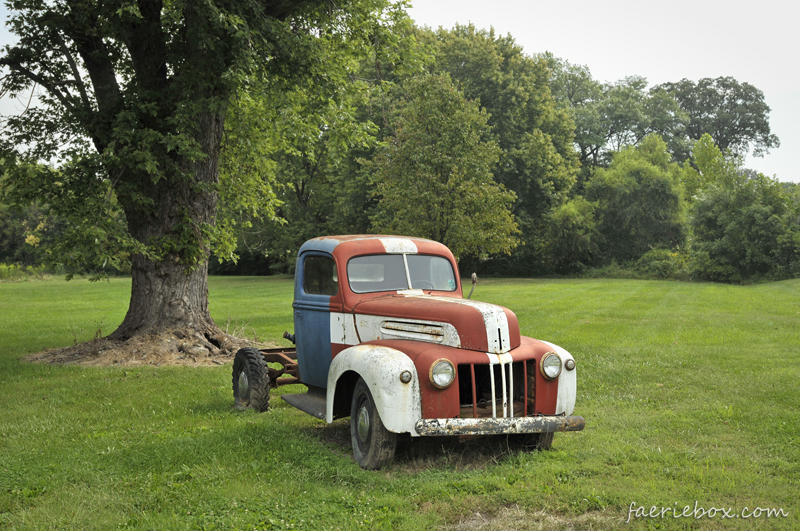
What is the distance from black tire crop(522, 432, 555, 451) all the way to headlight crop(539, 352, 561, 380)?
0.62 m

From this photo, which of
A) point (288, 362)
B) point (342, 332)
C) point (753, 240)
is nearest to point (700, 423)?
point (342, 332)

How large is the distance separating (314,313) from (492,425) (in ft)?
8.76

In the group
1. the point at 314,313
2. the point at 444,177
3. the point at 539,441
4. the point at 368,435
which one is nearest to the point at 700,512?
the point at 539,441

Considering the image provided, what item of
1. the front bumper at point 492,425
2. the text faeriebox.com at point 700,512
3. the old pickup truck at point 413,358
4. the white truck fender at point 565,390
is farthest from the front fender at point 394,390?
the text faeriebox.com at point 700,512

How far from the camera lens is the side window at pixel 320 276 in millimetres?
6914

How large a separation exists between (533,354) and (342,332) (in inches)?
79.5

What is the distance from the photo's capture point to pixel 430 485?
16.5ft

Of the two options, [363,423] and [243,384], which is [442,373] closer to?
[363,423]

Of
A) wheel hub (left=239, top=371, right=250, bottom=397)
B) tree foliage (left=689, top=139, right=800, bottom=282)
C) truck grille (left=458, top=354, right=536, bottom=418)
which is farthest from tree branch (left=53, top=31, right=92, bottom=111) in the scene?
tree foliage (left=689, top=139, right=800, bottom=282)

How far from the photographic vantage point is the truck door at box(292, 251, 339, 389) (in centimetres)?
696

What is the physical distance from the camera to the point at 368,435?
5.59m

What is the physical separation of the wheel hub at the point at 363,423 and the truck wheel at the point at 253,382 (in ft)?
7.69

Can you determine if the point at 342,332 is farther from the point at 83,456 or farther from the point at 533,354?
the point at 83,456

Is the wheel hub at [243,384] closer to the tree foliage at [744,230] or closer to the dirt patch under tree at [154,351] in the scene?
the dirt patch under tree at [154,351]
